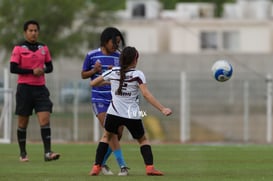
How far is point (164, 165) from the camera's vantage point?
54.6 feet

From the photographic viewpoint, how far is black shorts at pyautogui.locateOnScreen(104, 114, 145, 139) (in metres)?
14.3

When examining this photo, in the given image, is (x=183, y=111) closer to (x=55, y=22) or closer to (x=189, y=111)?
(x=189, y=111)

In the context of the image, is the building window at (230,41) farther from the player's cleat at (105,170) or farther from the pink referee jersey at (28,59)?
the player's cleat at (105,170)

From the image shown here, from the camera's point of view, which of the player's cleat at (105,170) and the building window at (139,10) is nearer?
the player's cleat at (105,170)

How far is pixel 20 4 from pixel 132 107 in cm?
3781

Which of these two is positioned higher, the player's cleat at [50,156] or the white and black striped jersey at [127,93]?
the white and black striped jersey at [127,93]

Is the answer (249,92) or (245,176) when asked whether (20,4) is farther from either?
(245,176)

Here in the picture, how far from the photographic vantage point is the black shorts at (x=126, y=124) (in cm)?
1427

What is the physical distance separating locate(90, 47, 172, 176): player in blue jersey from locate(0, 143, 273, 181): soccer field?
1.66ft

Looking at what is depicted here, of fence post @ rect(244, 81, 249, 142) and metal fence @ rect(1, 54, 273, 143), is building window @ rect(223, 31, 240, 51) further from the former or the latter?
fence post @ rect(244, 81, 249, 142)

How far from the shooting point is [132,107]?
1427cm

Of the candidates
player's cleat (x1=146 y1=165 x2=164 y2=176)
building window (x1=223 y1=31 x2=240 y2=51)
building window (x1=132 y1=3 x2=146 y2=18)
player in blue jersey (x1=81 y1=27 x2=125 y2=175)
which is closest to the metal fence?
player in blue jersey (x1=81 y1=27 x2=125 y2=175)

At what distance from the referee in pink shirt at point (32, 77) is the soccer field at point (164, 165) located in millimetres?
636

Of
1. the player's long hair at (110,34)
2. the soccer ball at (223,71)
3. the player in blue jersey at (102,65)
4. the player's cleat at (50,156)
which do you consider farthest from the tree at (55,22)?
the player's long hair at (110,34)
